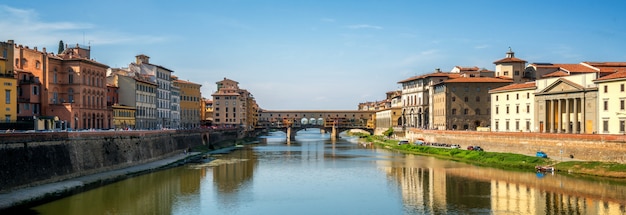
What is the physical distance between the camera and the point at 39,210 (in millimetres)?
32938

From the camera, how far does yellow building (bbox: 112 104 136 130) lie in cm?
7269

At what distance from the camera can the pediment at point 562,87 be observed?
5870 cm

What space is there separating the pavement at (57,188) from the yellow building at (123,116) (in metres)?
19.0

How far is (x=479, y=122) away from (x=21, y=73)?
60.7m

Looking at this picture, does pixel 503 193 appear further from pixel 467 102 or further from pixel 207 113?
pixel 207 113

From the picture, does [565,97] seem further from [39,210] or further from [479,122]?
[39,210]

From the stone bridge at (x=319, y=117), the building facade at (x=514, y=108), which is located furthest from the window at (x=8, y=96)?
the stone bridge at (x=319, y=117)

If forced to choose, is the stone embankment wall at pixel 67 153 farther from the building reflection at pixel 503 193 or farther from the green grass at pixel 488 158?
the green grass at pixel 488 158

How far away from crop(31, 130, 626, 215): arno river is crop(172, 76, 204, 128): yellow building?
51.6 metres

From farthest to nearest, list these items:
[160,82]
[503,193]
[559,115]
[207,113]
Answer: [207,113] → [160,82] → [559,115] → [503,193]

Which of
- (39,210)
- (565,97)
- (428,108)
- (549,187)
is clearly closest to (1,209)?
(39,210)

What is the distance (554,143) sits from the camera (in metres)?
56.5

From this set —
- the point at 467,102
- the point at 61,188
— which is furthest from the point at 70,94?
the point at 467,102

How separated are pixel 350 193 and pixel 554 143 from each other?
2428 centimetres
